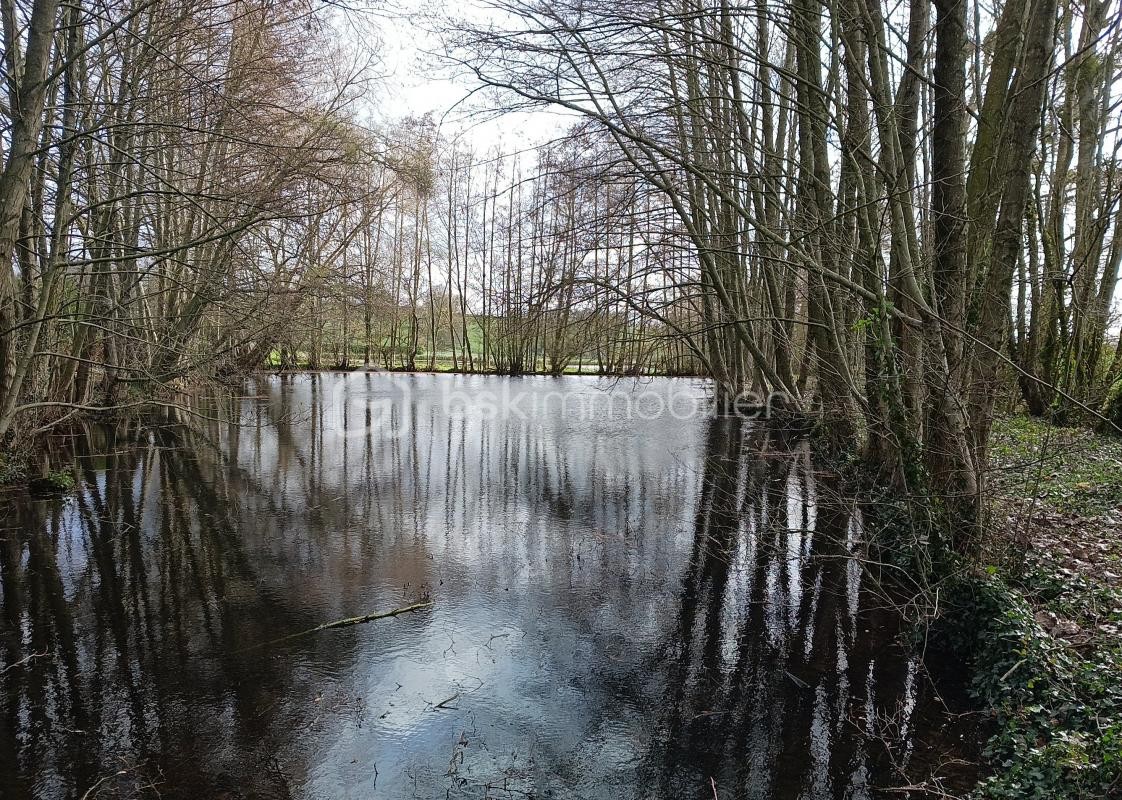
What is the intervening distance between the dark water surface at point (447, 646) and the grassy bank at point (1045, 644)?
41 centimetres

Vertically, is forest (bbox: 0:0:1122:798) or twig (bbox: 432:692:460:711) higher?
forest (bbox: 0:0:1122:798)

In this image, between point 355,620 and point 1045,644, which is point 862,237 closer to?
point 1045,644

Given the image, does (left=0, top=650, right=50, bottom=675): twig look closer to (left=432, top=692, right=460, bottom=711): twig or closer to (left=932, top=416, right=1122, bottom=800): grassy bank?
(left=432, top=692, right=460, bottom=711): twig

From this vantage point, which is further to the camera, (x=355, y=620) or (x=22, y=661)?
(x=355, y=620)

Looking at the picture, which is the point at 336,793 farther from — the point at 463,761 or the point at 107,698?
the point at 107,698

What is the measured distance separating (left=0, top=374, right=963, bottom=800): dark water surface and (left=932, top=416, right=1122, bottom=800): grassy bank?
41cm

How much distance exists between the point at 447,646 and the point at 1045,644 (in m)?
4.02

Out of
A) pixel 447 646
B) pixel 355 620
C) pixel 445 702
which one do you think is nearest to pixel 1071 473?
pixel 447 646

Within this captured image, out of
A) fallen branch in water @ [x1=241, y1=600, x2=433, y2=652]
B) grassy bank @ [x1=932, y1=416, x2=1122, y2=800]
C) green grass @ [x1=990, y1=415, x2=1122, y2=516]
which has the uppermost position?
green grass @ [x1=990, y1=415, x2=1122, y2=516]

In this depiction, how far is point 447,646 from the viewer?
5.04 m

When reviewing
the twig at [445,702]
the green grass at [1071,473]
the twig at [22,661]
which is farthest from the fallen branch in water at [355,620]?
the green grass at [1071,473]

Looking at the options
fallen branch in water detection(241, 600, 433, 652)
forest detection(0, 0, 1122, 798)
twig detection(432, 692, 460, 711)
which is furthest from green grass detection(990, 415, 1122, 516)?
fallen branch in water detection(241, 600, 433, 652)

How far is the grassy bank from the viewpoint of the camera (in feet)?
10.7

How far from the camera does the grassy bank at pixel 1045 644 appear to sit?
326 centimetres
